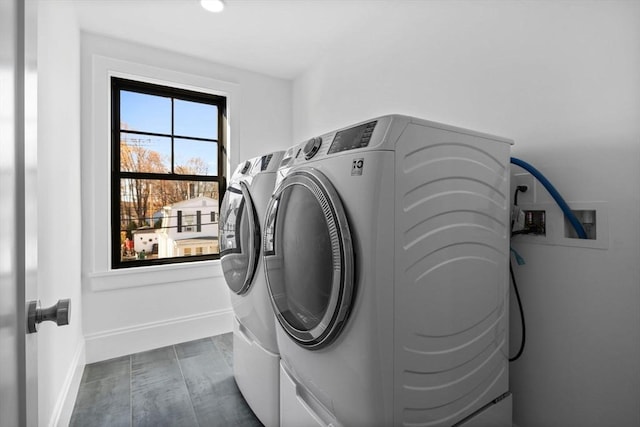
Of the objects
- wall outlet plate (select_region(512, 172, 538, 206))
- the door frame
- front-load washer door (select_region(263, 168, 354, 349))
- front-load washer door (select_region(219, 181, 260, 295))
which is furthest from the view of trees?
wall outlet plate (select_region(512, 172, 538, 206))

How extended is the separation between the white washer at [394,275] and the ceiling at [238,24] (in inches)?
57.5

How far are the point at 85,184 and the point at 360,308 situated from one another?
2.43 m

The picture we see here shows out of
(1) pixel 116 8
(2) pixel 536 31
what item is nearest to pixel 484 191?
(2) pixel 536 31

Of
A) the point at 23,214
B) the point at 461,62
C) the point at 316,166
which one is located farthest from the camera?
the point at 461,62

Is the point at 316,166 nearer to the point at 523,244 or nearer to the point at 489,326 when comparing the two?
the point at 489,326

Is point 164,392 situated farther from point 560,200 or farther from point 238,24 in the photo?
point 238,24

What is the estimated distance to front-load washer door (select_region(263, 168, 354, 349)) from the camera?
96 cm

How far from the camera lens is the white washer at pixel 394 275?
0.92m

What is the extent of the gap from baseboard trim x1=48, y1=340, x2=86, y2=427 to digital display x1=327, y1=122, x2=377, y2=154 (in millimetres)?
1768

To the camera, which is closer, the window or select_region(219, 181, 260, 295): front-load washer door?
select_region(219, 181, 260, 295): front-load washer door

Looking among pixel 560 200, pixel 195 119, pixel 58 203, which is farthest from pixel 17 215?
pixel 195 119

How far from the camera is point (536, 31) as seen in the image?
1.35 metres

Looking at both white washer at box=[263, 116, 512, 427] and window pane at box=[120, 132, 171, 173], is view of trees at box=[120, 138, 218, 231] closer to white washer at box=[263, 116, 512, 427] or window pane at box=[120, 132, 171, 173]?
window pane at box=[120, 132, 171, 173]

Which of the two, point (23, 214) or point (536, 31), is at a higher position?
point (536, 31)
